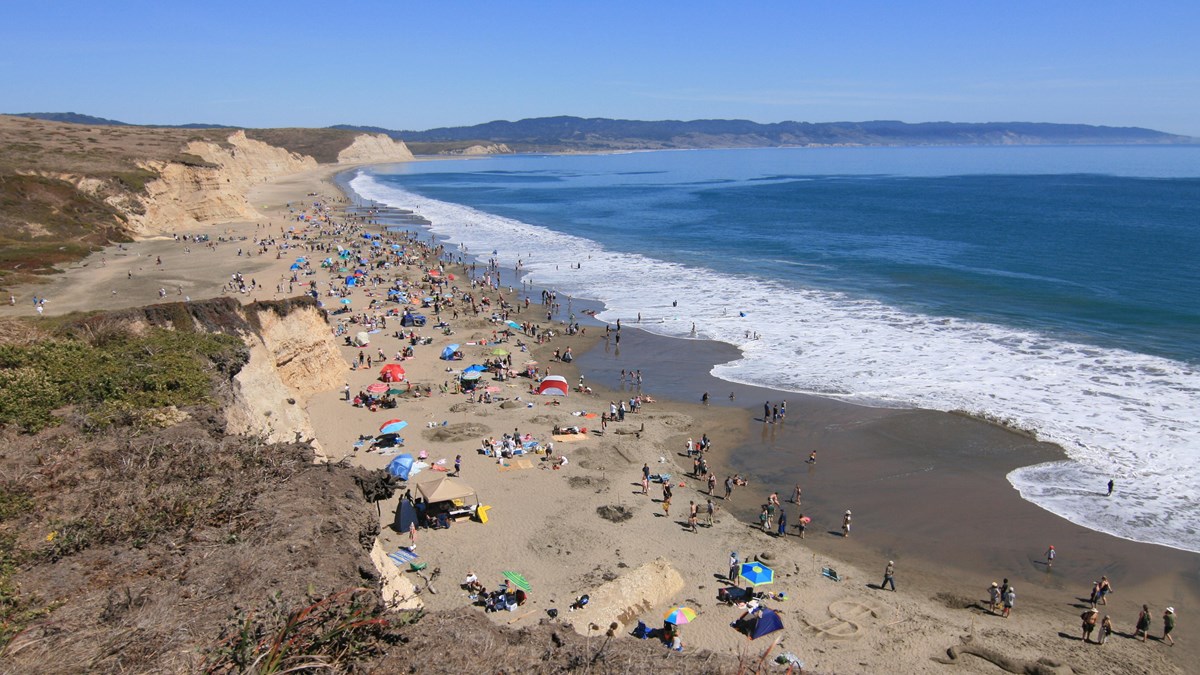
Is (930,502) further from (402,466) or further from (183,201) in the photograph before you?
(183,201)

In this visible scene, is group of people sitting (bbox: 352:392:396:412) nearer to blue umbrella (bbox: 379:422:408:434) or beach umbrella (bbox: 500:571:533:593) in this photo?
blue umbrella (bbox: 379:422:408:434)

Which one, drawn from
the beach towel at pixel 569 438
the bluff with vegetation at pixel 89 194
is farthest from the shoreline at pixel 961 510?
the bluff with vegetation at pixel 89 194

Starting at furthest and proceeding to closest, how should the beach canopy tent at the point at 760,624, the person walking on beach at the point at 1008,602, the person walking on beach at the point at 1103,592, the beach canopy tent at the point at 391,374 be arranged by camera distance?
the beach canopy tent at the point at 391,374 < the person walking on beach at the point at 1103,592 < the person walking on beach at the point at 1008,602 < the beach canopy tent at the point at 760,624

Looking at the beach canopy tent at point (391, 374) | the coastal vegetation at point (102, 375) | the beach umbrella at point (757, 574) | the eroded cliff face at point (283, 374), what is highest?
the coastal vegetation at point (102, 375)

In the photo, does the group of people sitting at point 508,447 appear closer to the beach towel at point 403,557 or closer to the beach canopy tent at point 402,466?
the beach canopy tent at point 402,466

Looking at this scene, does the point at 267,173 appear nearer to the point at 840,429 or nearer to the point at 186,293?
the point at 186,293

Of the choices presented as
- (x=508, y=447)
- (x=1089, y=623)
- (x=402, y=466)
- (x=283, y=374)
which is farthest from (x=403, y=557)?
(x=1089, y=623)
